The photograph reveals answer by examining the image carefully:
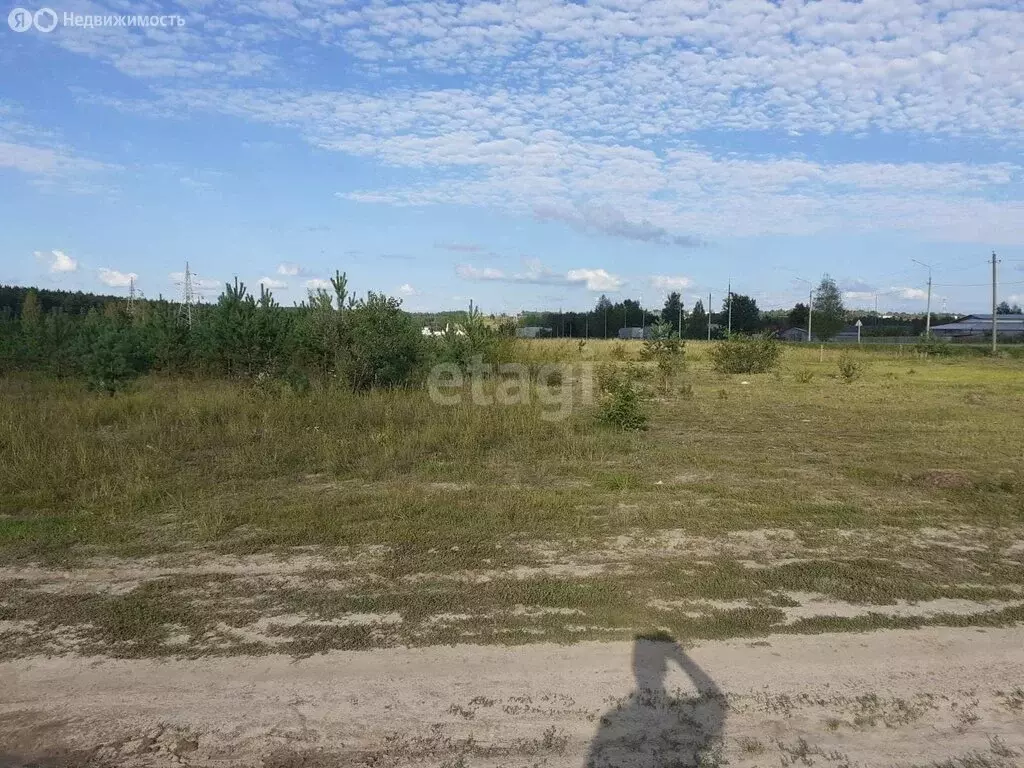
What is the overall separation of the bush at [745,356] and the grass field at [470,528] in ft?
51.6

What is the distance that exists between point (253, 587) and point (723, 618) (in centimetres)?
303

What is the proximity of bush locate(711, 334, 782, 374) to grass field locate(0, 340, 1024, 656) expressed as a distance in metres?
15.7

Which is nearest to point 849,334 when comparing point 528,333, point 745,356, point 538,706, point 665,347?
point 528,333

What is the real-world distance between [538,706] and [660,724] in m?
0.56

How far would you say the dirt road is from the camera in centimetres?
305

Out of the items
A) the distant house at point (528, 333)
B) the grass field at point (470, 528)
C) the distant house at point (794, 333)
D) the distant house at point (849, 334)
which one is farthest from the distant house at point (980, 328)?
the grass field at point (470, 528)

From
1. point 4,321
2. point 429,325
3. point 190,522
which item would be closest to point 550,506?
point 190,522

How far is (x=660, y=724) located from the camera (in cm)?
324

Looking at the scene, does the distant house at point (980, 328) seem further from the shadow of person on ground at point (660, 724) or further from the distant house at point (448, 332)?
the shadow of person on ground at point (660, 724)

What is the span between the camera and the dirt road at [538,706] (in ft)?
10.00

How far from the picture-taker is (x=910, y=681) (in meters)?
3.62

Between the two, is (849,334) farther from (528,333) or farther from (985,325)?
(528,333)

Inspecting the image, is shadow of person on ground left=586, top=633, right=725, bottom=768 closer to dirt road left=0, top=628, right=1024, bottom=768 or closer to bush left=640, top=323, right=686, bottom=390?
dirt road left=0, top=628, right=1024, bottom=768

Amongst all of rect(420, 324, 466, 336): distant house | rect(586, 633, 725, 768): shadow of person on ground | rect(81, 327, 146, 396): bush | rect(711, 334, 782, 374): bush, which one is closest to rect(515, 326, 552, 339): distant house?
rect(420, 324, 466, 336): distant house
